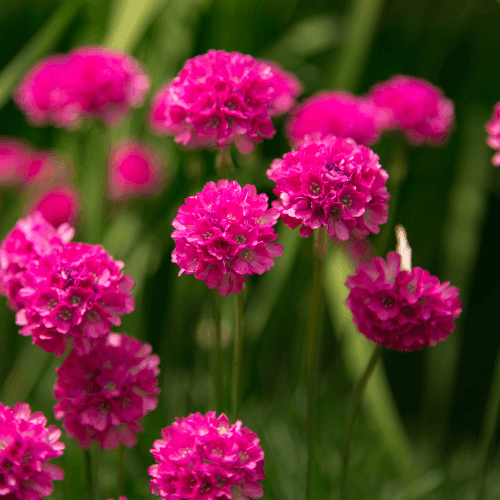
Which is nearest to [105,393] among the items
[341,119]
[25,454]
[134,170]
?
[25,454]

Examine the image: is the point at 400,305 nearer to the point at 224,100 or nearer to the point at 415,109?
the point at 224,100

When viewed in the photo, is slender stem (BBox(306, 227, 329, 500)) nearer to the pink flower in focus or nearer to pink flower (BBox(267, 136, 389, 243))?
pink flower (BBox(267, 136, 389, 243))

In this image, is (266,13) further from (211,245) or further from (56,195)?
(211,245)

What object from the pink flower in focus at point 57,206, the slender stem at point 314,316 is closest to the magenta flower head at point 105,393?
the slender stem at point 314,316

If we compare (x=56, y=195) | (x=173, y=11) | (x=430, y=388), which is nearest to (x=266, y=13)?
(x=173, y=11)

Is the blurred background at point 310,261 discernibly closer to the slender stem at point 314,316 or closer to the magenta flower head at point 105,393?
the slender stem at point 314,316

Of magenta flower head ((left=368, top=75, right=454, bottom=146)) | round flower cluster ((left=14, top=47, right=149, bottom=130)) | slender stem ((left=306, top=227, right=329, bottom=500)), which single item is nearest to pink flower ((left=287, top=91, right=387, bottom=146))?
magenta flower head ((left=368, top=75, right=454, bottom=146))
